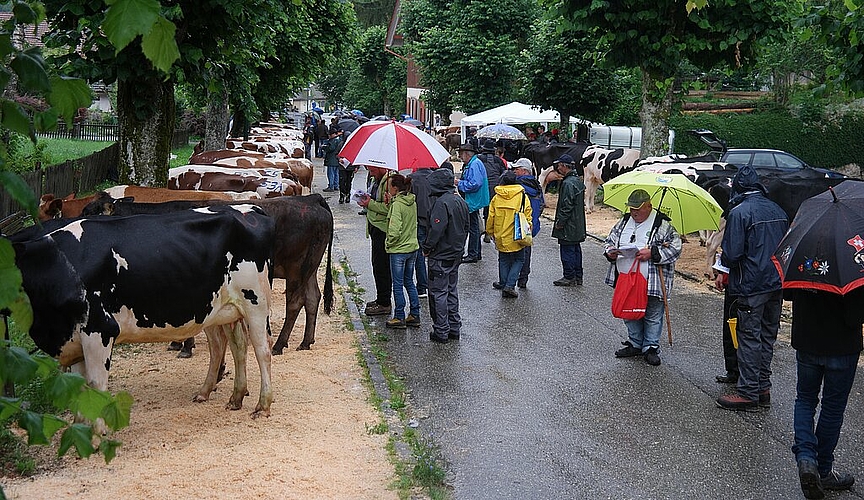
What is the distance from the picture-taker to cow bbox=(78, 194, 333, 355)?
9.48 metres

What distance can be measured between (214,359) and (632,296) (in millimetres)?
4149

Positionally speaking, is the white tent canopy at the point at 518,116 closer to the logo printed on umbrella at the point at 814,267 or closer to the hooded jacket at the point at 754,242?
the hooded jacket at the point at 754,242

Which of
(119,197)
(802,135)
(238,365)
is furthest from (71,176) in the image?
(802,135)

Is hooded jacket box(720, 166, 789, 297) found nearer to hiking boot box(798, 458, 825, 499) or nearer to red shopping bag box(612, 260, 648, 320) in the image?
red shopping bag box(612, 260, 648, 320)

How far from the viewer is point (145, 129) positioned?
11.1m

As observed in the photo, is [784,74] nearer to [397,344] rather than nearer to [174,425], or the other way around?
[397,344]

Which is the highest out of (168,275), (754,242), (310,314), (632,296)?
(754,242)

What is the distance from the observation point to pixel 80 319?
618cm

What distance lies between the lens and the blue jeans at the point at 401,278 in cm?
1055

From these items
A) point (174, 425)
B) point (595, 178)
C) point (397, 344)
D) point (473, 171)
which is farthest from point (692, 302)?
point (595, 178)

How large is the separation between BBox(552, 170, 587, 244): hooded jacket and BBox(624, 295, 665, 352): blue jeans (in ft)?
12.5

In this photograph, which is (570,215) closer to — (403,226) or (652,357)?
(403,226)

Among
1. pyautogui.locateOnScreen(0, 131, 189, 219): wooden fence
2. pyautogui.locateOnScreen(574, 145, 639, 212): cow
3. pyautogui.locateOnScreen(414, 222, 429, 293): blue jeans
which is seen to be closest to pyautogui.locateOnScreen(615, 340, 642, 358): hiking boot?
pyautogui.locateOnScreen(414, 222, 429, 293): blue jeans

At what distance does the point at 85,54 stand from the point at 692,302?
8.48 m
